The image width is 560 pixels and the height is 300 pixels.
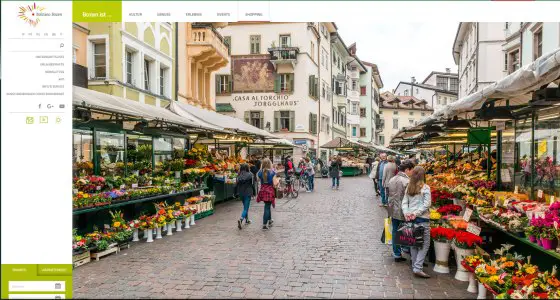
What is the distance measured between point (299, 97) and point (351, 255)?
2858 cm

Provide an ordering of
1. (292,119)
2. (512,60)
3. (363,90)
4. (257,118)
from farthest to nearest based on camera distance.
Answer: (363,90), (257,118), (292,119), (512,60)

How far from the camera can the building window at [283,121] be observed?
118 feet

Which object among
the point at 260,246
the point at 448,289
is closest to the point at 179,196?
the point at 260,246

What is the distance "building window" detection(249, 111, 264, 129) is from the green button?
3364cm

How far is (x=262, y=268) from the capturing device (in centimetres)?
694

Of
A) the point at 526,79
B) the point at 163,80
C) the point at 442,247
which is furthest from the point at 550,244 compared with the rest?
the point at 163,80

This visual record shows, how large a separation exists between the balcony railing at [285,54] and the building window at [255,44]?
A: 1.46 m

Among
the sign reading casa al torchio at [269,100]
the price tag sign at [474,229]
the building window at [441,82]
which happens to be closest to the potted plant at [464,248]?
the price tag sign at [474,229]

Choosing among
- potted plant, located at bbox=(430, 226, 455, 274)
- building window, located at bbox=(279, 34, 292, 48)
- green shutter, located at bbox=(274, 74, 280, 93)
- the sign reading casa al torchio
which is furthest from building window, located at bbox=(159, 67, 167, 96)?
building window, located at bbox=(279, 34, 292, 48)

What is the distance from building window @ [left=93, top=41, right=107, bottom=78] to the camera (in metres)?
14.2

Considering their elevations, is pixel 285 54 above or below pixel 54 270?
above

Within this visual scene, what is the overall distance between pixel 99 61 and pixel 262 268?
1048 cm

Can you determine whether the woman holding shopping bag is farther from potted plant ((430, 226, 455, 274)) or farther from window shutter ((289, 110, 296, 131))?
window shutter ((289, 110, 296, 131))

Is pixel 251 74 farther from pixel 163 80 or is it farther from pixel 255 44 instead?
pixel 163 80
